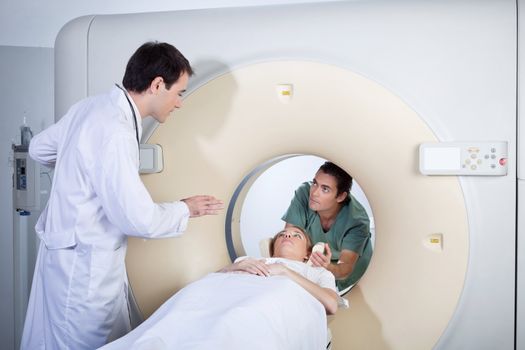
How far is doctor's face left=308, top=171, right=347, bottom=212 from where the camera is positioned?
7.51 ft

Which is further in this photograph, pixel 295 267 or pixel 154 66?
pixel 295 267

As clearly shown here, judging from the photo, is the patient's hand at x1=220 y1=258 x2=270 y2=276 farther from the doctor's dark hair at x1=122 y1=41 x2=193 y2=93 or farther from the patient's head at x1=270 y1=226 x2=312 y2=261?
the doctor's dark hair at x1=122 y1=41 x2=193 y2=93

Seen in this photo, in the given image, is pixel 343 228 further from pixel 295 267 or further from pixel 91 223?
pixel 91 223

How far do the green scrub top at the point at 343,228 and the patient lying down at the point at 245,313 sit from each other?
18.2 inches

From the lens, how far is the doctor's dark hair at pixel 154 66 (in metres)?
1.59

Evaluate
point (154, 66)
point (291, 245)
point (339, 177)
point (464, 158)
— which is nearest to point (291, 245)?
point (291, 245)

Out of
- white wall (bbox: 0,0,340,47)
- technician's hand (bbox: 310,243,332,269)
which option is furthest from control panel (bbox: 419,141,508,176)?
white wall (bbox: 0,0,340,47)

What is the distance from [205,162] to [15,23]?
62.8 inches

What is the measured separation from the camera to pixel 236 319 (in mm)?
1324

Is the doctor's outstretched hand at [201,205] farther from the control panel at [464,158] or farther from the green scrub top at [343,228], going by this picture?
the green scrub top at [343,228]

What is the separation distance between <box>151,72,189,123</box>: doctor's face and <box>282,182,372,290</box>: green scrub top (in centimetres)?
90

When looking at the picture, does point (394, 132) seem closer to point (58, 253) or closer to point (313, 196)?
point (313, 196)

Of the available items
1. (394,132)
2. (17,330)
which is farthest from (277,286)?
(17,330)

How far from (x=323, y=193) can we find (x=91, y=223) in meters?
1.01
